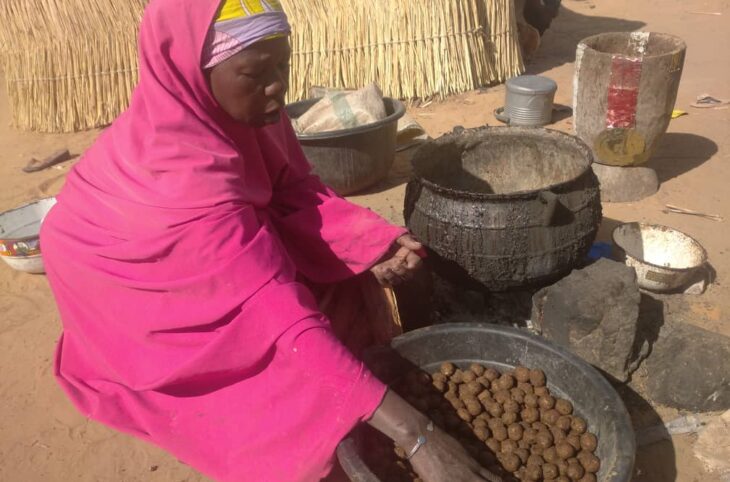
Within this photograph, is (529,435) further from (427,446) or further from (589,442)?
(427,446)

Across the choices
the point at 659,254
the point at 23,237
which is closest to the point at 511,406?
the point at 659,254

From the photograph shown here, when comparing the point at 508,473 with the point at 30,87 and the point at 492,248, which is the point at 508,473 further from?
the point at 30,87

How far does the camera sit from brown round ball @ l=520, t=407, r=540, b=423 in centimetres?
227

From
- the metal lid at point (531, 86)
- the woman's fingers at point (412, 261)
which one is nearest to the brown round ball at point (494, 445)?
the woman's fingers at point (412, 261)

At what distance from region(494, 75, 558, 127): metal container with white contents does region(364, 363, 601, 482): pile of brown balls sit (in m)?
3.46

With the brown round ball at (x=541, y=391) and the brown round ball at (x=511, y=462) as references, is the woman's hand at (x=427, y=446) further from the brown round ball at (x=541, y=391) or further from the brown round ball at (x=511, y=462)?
the brown round ball at (x=541, y=391)

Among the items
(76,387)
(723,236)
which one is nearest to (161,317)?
(76,387)

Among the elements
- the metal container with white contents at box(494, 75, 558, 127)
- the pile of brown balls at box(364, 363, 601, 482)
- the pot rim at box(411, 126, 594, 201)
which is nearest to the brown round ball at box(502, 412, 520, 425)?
the pile of brown balls at box(364, 363, 601, 482)

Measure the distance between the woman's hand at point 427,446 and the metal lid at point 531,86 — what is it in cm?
411

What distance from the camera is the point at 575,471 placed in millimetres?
2025

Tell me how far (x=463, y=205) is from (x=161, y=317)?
129cm

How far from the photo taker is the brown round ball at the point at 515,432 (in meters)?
2.22

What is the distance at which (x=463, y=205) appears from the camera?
8.82 ft

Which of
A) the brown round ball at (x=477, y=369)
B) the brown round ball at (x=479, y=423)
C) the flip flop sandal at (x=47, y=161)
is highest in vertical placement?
the brown round ball at (x=477, y=369)
